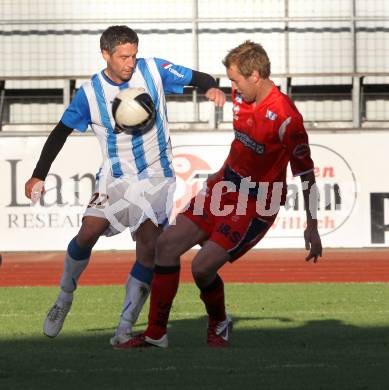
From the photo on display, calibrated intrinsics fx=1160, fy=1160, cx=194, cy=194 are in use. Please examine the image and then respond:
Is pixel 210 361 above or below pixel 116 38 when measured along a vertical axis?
below

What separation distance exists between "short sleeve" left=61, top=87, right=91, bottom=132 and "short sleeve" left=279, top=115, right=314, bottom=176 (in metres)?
1.48

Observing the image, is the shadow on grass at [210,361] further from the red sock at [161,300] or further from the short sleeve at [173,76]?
the short sleeve at [173,76]

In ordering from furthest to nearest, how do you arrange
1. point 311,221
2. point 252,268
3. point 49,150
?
1. point 252,268
2. point 49,150
3. point 311,221

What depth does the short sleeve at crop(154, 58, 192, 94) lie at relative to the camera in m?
7.95

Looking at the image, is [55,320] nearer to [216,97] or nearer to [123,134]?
[123,134]

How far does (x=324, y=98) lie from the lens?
23.3m

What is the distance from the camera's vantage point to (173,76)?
7953mm

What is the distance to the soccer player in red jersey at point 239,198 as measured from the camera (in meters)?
7.12

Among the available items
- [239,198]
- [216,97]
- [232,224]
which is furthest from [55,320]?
[216,97]

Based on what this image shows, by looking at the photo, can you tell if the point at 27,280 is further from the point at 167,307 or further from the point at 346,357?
the point at 346,357

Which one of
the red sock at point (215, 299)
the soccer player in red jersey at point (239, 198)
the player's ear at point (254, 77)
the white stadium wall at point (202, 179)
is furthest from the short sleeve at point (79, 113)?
the white stadium wall at point (202, 179)

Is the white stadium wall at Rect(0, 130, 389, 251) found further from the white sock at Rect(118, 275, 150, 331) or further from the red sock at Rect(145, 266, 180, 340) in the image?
the red sock at Rect(145, 266, 180, 340)

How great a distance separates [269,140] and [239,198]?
0.43m

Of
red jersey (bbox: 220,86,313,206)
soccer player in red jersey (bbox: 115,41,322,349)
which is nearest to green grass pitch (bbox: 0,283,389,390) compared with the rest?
soccer player in red jersey (bbox: 115,41,322,349)
